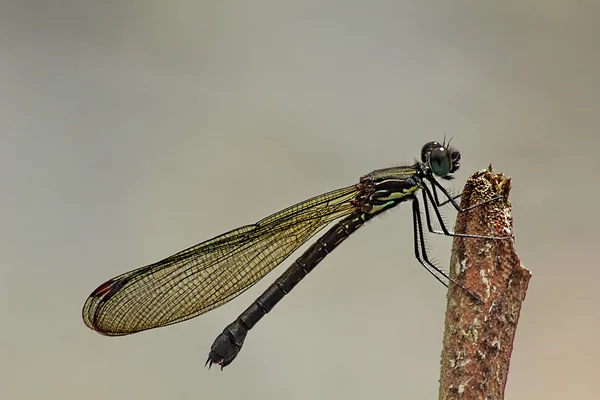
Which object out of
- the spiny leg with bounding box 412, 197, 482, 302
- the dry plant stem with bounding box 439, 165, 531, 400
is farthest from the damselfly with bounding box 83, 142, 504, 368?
the dry plant stem with bounding box 439, 165, 531, 400

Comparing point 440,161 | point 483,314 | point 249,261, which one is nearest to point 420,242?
point 440,161

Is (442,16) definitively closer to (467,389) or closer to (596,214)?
(596,214)

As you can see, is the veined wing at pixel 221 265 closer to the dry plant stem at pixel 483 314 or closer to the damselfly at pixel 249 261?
the damselfly at pixel 249 261

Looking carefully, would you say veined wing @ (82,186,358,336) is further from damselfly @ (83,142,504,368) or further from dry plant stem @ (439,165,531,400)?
dry plant stem @ (439,165,531,400)

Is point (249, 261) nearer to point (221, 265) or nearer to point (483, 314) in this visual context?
point (221, 265)

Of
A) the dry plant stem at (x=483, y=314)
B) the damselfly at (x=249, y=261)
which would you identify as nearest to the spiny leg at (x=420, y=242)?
the damselfly at (x=249, y=261)
